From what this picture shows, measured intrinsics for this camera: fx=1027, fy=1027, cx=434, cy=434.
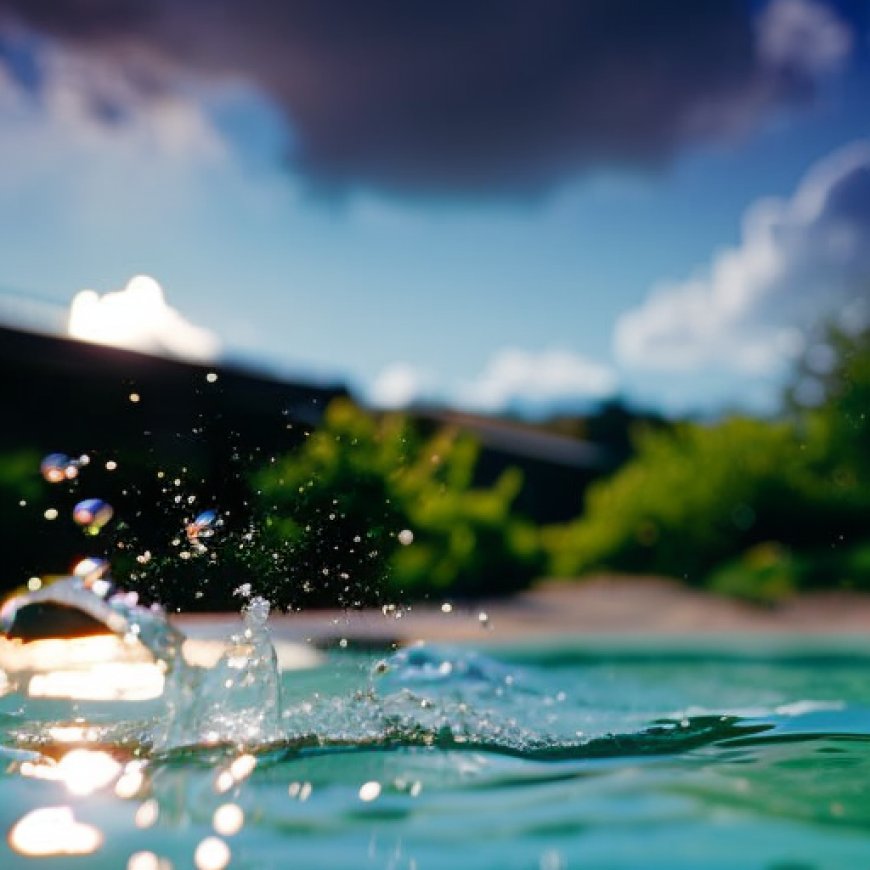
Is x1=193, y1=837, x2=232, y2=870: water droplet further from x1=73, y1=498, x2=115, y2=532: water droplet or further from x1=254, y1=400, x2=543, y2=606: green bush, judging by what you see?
x1=254, y1=400, x2=543, y2=606: green bush

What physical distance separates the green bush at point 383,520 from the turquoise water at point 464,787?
672mm

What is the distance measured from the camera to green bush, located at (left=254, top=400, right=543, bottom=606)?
218 inches

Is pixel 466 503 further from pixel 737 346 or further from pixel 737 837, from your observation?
pixel 737 837

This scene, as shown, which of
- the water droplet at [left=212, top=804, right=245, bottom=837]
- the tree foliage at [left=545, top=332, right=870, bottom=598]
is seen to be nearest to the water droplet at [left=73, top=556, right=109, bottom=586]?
the water droplet at [left=212, top=804, right=245, bottom=837]

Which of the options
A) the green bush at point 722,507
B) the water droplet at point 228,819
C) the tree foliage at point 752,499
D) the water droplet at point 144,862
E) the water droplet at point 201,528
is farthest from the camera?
the green bush at point 722,507

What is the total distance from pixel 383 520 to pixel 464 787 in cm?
310

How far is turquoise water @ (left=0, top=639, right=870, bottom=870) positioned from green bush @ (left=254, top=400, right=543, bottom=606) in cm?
67

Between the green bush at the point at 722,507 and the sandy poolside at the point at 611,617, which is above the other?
the green bush at the point at 722,507

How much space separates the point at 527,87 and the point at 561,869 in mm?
14563

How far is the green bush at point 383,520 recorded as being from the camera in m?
5.54

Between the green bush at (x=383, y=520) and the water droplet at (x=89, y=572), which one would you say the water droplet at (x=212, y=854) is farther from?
the green bush at (x=383, y=520)

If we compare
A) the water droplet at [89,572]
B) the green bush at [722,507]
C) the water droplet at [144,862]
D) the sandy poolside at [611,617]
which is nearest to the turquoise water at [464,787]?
the water droplet at [144,862]

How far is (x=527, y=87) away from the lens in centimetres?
1552

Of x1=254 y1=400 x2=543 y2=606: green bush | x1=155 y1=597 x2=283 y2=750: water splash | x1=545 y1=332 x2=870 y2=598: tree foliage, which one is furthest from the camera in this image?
x1=545 y1=332 x2=870 y2=598: tree foliage
